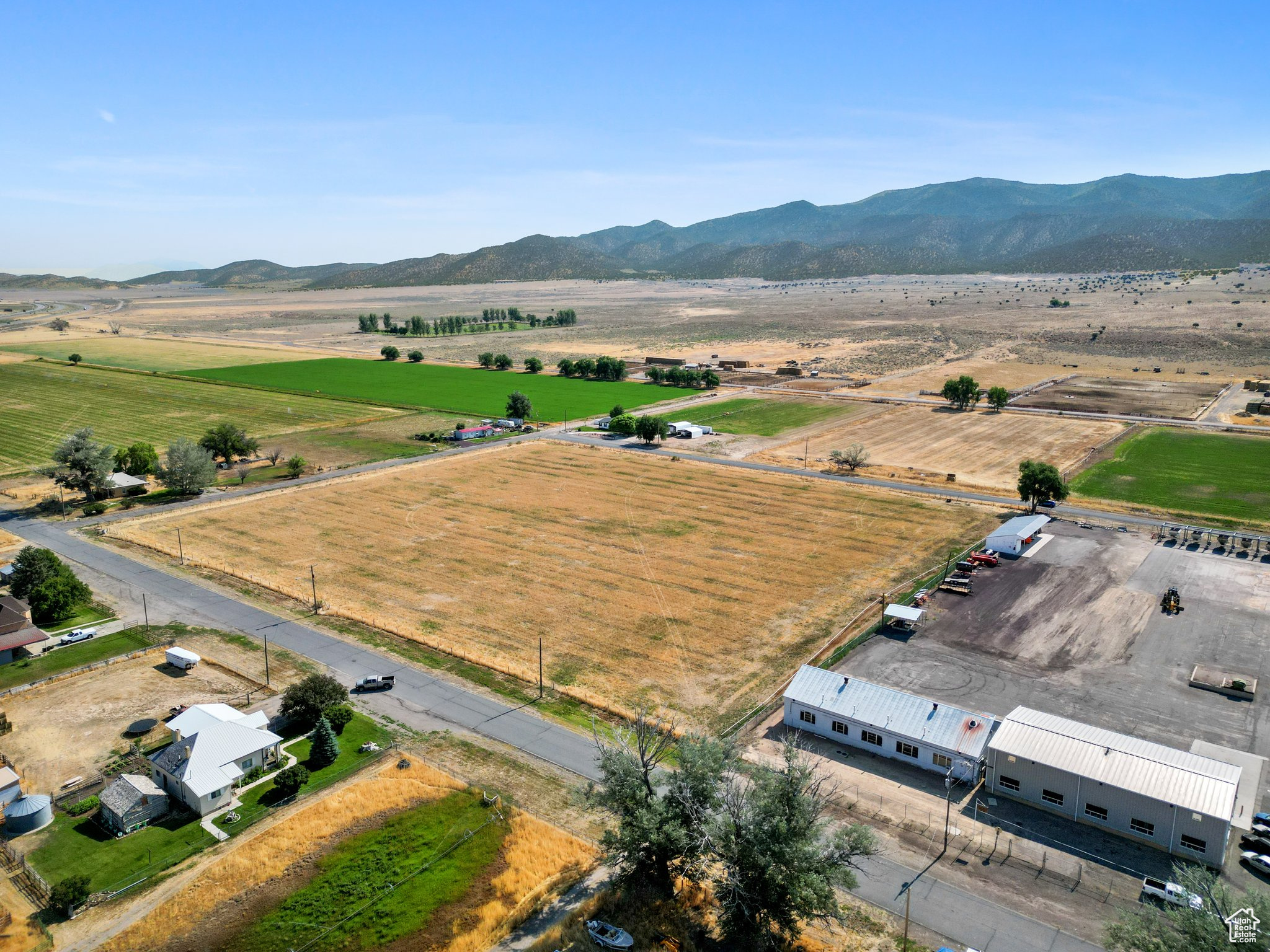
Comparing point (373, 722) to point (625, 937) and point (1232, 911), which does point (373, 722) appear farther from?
point (1232, 911)

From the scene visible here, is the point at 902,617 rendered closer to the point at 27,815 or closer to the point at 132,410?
the point at 27,815

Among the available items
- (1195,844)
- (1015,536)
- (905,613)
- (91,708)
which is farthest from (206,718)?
(1015,536)

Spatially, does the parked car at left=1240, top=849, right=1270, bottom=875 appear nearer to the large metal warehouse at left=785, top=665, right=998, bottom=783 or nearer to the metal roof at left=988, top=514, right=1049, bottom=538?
the large metal warehouse at left=785, top=665, right=998, bottom=783

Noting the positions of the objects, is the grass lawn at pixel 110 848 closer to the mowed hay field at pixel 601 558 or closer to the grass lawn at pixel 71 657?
the grass lawn at pixel 71 657

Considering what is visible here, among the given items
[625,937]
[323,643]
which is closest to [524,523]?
[323,643]

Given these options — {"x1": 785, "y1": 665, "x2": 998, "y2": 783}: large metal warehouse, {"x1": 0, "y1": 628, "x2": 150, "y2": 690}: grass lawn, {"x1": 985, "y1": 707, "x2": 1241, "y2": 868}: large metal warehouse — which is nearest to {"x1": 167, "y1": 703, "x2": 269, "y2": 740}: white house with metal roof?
{"x1": 0, "y1": 628, "x2": 150, "y2": 690}: grass lawn
